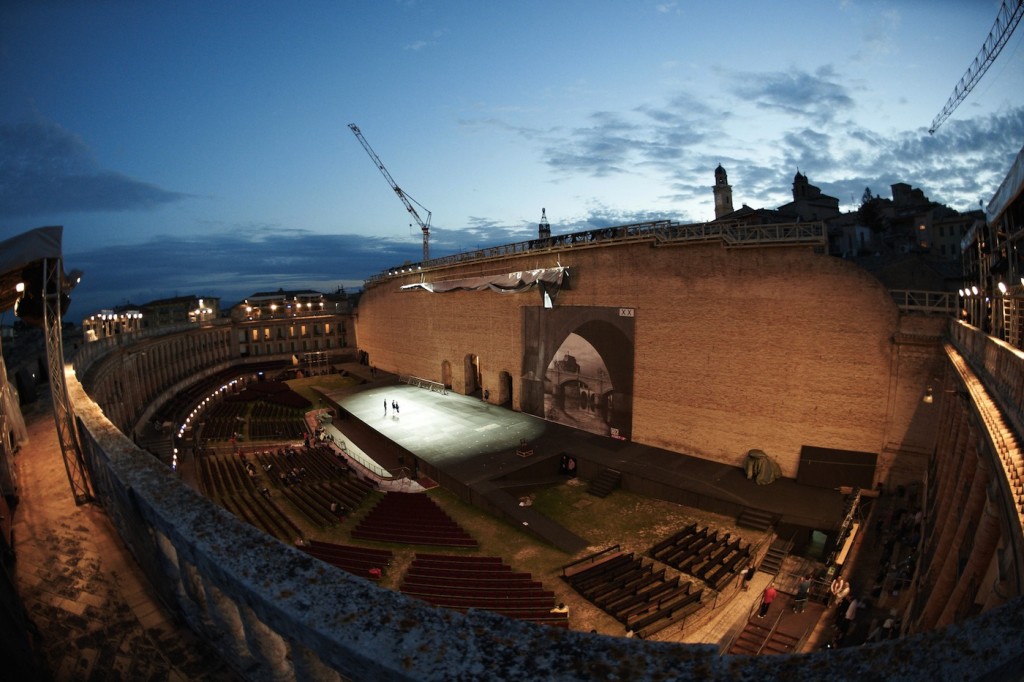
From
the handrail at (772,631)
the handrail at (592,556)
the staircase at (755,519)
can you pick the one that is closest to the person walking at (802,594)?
the handrail at (772,631)

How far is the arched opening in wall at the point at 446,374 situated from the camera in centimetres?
3503

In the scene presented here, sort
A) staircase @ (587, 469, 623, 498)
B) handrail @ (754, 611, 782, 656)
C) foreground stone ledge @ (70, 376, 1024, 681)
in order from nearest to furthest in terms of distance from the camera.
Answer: foreground stone ledge @ (70, 376, 1024, 681)
handrail @ (754, 611, 782, 656)
staircase @ (587, 469, 623, 498)

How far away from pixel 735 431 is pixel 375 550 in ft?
42.9

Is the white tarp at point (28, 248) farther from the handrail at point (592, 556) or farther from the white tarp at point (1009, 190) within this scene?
the white tarp at point (1009, 190)

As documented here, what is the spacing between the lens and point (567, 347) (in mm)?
24734

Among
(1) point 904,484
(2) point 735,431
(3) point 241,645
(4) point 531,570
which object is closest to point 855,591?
(1) point 904,484

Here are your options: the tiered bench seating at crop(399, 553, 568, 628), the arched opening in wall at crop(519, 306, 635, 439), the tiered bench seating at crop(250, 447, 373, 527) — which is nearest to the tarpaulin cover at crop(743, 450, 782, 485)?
the arched opening in wall at crop(519, 306, 635, 439)

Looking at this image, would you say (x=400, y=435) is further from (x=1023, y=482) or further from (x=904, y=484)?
(x=1023, y=482)

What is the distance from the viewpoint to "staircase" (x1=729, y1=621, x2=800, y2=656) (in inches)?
432

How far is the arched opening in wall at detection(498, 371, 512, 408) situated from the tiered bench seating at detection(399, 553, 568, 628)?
15449mm

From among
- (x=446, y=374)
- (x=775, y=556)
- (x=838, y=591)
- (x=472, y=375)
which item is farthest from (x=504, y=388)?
(x=838, y=591)

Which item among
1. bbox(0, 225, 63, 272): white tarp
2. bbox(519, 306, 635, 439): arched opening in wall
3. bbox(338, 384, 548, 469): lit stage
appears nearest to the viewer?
bbox(0, 225, 63, 272): white tarp

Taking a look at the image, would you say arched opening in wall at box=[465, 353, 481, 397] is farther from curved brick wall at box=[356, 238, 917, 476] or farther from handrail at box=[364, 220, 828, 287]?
curved brick wall at box=[356, 238, 917, 476]

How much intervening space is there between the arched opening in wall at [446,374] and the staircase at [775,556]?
2376 centimetres
